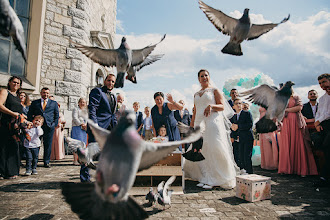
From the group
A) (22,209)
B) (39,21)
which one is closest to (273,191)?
(22,209)

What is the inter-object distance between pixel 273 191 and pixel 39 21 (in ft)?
29.5

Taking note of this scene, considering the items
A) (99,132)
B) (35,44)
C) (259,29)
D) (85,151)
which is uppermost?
(35,44)

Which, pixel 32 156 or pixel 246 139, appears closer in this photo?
pixel 32 156

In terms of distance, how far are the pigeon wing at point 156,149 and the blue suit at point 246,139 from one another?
4181 mm

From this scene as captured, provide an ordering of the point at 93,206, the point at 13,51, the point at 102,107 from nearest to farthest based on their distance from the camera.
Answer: the point at 93,206 < the point at 102,107 < the point at 13,51

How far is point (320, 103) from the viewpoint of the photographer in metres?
4.36

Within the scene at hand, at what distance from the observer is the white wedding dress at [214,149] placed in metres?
4.16

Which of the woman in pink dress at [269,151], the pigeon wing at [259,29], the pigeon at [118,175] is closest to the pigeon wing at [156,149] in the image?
the pigeon at [118,175]

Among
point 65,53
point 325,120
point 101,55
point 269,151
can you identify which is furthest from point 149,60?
point 65,53

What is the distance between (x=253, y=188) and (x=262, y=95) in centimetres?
166

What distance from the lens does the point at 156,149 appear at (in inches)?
52.1

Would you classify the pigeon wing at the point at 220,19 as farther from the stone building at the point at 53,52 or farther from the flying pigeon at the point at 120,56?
the stone building at the point at 53,52

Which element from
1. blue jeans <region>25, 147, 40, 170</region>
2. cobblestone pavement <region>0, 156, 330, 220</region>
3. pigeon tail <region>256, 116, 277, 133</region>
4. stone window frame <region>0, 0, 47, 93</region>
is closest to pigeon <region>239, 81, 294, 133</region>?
pigeon tail <region>256, 116, 277, 133</region>

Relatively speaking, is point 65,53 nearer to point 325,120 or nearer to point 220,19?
point 220,19
